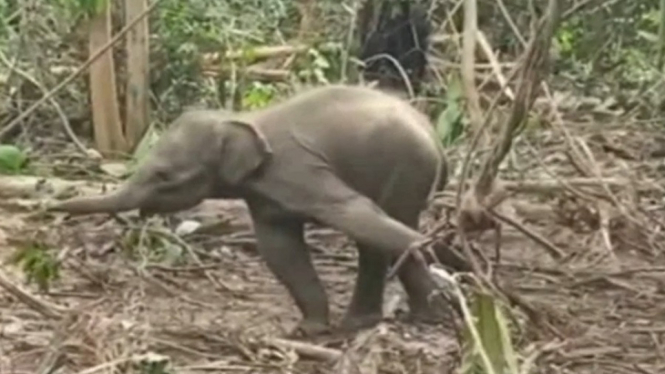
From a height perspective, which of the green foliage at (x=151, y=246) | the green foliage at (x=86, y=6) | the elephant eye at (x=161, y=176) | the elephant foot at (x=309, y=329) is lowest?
the green foliage at (x=151, y=246)

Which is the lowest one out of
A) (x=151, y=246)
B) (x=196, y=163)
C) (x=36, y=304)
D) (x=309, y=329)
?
(x=151, y=246)

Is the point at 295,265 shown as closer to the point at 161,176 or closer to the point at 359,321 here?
the point at 359,321

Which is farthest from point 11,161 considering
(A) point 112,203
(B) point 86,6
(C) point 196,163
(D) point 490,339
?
(D) point 490,339

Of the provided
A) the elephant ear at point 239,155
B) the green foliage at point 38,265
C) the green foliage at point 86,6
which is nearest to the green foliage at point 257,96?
the green foliage at point 86,6

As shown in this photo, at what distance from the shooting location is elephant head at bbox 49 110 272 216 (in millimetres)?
4203

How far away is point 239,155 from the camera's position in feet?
13.8

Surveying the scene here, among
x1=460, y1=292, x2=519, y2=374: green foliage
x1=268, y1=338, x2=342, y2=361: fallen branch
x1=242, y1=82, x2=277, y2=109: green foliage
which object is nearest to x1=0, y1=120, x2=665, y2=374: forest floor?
x1=268, y1=338, x2=342, y2=361: fallen branch

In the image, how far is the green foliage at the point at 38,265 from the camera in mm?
4430

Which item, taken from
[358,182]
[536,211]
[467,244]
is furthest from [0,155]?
[467,244]

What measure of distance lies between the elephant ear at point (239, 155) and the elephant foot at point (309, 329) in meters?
0.38

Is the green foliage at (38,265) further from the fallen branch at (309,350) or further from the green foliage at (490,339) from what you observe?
the green foliage at (490,339)

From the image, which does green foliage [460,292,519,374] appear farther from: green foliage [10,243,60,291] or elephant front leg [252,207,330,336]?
green foliage [10,243,60,291]

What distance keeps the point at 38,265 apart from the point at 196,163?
0.51 m

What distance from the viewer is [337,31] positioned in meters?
8.12
